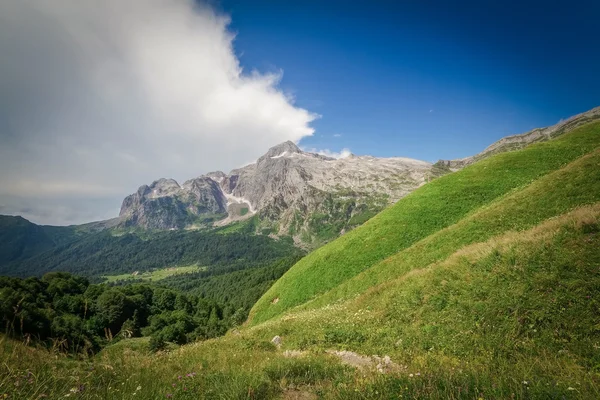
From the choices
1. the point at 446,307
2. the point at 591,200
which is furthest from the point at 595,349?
the point at 591,200

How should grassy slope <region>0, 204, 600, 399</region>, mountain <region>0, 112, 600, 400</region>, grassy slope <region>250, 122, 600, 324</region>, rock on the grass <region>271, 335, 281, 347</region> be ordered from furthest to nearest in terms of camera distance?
grassy slope <region>250, 122, 600, 324</region> → rock on the grass <region>271, 335, 281, 347</region> → mountain <region>0, 112, 600, 400</region> → grassy slope <region>0, 204, 600, 399</region>

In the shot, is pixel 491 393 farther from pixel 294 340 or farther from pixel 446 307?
pixel 294 340

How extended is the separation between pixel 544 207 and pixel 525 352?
20754 millimetres

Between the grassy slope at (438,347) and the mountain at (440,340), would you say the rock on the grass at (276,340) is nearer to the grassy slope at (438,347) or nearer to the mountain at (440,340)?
the mountain at (440,340)

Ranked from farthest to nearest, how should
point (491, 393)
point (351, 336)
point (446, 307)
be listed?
point (351, 336), point (446, 307), point (491, 393)

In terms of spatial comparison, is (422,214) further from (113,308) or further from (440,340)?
(113,308)

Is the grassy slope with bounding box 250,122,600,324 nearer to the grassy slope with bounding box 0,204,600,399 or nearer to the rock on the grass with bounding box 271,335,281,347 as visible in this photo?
the grassy slope with bounding box 0,204,600,399

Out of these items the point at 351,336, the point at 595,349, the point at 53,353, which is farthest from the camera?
the point at 351,336

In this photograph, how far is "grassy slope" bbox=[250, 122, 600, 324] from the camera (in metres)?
34.9

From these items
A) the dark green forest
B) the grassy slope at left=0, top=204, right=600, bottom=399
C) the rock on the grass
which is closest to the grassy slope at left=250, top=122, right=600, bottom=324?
the grassy slope at left=0, top=204, right=600, bottom=399

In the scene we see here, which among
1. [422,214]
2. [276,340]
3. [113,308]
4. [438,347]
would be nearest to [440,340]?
[438,347]

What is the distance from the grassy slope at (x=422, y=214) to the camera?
3488cm

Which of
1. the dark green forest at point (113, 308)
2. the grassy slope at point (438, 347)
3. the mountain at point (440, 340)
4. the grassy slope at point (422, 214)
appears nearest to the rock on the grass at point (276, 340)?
the mountain at point (440, 340)

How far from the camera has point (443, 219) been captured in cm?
3581
